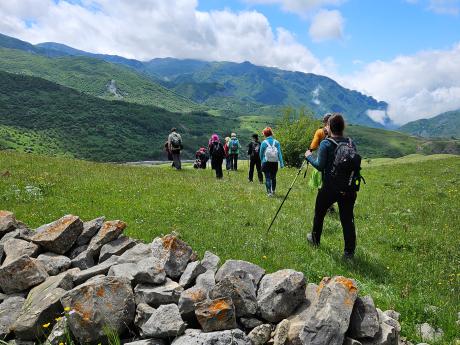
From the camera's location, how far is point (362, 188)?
25703mm

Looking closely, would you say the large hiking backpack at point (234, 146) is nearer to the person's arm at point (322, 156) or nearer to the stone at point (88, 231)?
the person's arm at point (322, 156)

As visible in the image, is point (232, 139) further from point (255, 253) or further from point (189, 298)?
point (189, 298)

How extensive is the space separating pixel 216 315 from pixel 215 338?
0.38m

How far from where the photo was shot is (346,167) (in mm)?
9992

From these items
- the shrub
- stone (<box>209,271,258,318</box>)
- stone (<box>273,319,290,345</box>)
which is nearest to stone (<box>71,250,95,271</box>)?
stone (<box>209,271,258,318</box>)

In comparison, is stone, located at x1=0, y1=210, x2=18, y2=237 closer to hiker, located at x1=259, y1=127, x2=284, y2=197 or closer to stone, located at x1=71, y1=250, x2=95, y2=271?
stone, located at x1=71, y1=250, x2=95, y2=271

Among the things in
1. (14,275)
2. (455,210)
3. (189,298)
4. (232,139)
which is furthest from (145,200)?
(232,139)

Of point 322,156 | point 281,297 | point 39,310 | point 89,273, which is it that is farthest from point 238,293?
point 322,156

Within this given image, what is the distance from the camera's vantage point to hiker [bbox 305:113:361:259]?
10039 mm

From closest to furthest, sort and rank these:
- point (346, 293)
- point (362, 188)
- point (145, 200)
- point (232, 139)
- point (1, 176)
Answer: point (346, 293)
point (145, 200)
point (1, 176)
point (362, 188)
point (232, 139)

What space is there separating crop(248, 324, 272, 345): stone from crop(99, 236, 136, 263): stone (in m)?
4.03

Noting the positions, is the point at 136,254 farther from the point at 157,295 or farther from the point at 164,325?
the point at 164,325

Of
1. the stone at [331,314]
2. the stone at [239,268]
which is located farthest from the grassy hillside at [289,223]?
the stone at [239,268]

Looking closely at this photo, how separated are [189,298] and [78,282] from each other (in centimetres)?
265
